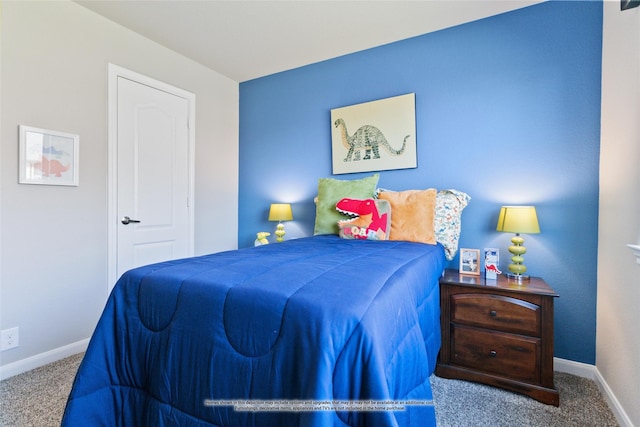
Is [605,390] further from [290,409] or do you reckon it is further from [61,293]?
[61,293]

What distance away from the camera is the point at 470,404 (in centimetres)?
164

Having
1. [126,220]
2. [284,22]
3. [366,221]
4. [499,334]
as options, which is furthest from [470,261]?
[126,220]

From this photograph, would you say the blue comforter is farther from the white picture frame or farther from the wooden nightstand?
the white picture frame

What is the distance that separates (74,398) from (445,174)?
2598 mm

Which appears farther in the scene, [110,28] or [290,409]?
[110,28]

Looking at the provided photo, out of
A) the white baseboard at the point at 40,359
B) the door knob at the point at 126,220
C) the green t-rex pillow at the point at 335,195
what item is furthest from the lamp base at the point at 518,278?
the white baseboard at the point at 40,359

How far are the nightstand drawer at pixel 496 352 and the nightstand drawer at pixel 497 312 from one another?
0.15 feet

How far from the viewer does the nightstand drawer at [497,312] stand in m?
1.72

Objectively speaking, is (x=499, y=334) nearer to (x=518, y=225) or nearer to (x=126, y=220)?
(x=518, y=225)

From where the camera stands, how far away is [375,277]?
3.63 ft

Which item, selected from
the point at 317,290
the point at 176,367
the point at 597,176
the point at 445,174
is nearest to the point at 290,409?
the point at 317,290

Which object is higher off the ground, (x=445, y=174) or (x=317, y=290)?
(x=445, y=174)

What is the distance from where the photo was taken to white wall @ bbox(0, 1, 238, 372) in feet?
6.40

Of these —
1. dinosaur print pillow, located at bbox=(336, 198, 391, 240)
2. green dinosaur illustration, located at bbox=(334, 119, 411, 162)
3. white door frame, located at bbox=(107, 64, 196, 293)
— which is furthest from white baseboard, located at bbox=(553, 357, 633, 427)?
white door frame, located at bbox=(107, 64, 196, 293)
